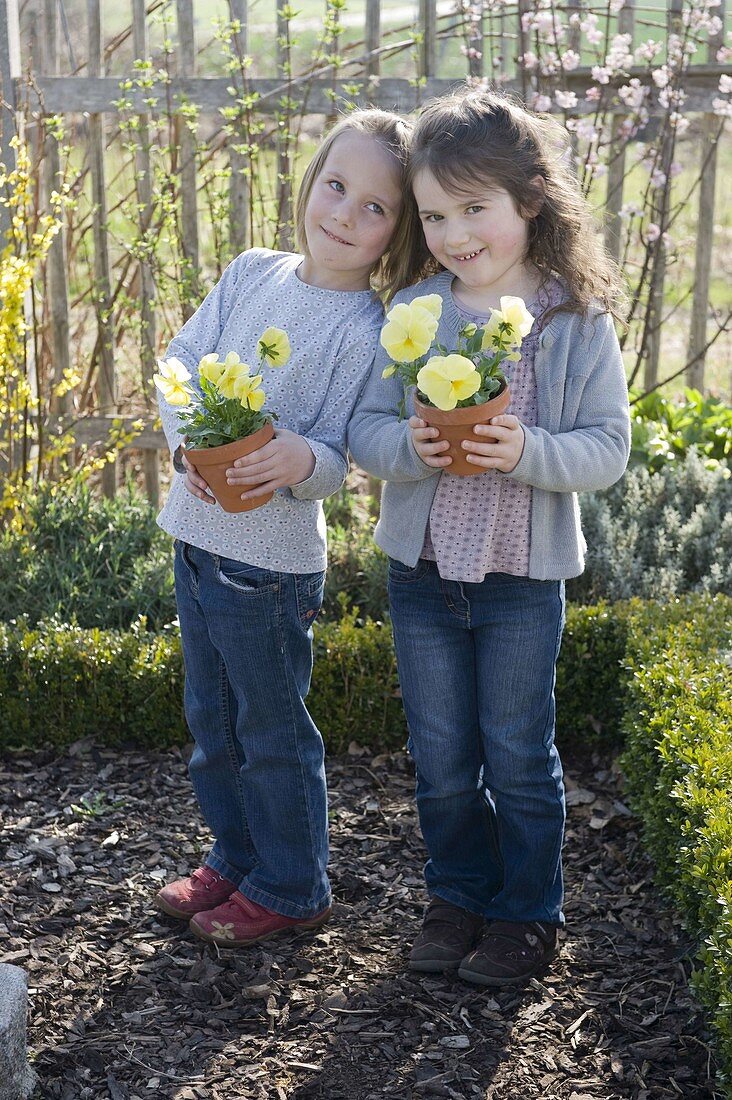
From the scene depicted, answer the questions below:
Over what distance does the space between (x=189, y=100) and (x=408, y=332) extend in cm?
326

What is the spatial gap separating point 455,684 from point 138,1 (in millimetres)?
3610

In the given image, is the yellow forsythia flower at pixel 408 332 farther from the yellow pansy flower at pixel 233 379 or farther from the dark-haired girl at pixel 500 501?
the yellow pansy flower at pixel 233 379

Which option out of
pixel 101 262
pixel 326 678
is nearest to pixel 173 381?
pixel 326 678

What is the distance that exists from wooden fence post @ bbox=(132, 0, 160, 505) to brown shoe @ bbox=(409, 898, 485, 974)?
2.94m

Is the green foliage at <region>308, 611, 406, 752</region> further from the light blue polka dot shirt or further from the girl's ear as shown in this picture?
the girl's ear

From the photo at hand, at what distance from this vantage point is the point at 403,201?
7.18 feet

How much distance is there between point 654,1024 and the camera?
7.44 feet

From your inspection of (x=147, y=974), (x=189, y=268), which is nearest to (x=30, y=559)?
(x=189, y=268)

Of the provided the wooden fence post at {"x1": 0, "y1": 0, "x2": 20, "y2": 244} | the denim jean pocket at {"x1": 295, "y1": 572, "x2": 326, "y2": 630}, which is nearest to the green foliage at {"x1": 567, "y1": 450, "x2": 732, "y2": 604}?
the denim jean pocket at {"x1": 295, "y1": 572, "x2": 326, "y2": 630}

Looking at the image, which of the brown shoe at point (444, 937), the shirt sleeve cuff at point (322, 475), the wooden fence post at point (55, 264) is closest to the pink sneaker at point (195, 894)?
the brown shoe at point (444, 937)

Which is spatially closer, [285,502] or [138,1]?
[285,502]

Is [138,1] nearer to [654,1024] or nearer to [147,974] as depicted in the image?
[147,974]

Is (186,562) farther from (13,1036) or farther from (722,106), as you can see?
(722,106)

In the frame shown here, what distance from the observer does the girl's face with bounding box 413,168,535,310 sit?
2049 mm
